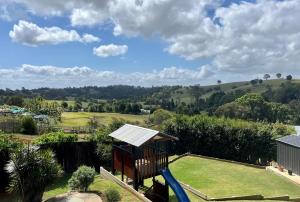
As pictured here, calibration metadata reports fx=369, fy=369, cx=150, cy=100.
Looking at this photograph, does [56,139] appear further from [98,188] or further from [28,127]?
[28,127]

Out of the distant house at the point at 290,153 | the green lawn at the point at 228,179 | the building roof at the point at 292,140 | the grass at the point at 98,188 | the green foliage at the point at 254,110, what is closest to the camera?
the grass at the point at 98,188

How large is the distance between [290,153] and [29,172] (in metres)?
15.8

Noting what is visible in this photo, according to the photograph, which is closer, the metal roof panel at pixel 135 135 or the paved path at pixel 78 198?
the paved path at pixel 78 198

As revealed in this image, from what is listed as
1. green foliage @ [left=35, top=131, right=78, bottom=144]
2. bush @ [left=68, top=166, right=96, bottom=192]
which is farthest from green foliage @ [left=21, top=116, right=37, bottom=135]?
bush @ [left=68, top=166, right=96, bottom=192]

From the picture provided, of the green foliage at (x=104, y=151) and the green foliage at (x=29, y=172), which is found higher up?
the green foliage at (x=29, y=172)

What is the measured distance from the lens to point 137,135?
15602 millimetres

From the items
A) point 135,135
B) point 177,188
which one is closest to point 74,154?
point 135,135

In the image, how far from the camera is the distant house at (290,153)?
21578mm

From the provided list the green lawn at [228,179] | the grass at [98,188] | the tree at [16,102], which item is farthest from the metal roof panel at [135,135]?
the tree at [16,102]

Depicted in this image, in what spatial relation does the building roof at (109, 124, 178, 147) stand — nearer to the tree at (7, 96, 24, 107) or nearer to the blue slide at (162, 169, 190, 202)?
the blue slide at (162, 169, 190, 202)

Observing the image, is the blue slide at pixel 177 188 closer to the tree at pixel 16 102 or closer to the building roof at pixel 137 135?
the building roof at pixel 137 135

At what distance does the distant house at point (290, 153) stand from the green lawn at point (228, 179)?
121 cm

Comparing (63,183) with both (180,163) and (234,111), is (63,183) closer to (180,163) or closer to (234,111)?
(180,163)

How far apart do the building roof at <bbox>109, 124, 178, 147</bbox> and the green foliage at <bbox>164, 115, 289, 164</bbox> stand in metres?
13.8
